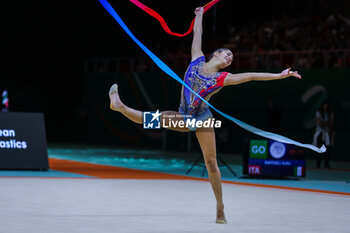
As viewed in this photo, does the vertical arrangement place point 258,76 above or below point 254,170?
above

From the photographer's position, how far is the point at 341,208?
382 inches

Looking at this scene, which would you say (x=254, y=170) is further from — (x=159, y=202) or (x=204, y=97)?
(x=204, y=97)

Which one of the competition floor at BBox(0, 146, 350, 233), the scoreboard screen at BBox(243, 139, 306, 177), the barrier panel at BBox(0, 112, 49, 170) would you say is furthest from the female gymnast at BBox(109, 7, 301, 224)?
the barrier panel at BBox(0, 112, 49, 170)

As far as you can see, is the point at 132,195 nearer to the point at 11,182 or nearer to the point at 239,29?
the point at 11,182

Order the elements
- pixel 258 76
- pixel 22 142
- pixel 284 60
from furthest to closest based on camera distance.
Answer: pixel 284 60 → pixel 22 142 → pixel 258 76

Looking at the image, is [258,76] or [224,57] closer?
[258,76]

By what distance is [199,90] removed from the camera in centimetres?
761

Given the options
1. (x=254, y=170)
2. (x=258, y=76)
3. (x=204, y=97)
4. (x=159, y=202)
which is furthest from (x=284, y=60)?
(x=258, y=76)

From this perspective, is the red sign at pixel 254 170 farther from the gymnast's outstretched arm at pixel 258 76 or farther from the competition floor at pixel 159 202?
the gymnast's outstretched arm at pixel 258 76

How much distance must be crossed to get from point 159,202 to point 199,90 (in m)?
2.92

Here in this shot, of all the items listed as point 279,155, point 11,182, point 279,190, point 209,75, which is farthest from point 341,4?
point 209,75

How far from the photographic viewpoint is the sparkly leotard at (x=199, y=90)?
7.53 meters

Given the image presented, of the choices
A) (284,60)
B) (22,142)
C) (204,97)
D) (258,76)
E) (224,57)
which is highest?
(284,60)

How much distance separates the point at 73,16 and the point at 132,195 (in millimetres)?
20642
